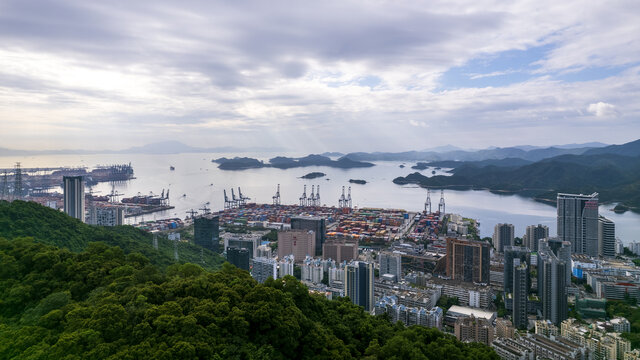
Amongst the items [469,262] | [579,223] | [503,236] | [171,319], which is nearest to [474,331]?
[469,262]

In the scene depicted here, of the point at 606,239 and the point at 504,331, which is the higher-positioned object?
the point at 606,239

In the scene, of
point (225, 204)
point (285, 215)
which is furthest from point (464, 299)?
point (225, 204)

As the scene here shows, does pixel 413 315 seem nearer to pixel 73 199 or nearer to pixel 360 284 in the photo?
pixel 360 284

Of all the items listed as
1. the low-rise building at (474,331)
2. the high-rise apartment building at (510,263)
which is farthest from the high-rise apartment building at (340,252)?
the low-rise building at (474,331)

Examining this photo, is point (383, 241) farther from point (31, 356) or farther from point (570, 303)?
point (31, 356)

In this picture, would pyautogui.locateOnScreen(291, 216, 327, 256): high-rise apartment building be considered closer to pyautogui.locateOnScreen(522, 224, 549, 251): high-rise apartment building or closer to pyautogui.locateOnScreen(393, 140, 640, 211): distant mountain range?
pyautogui.locateOnScreen(522, 224, 549, 251): high-rise apartment building

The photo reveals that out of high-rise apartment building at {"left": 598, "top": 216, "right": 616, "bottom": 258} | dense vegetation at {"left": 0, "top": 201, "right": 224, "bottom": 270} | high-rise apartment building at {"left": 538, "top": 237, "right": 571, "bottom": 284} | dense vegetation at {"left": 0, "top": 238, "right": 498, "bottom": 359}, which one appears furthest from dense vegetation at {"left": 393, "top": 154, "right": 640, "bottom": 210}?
dense vegetation at {"left": 0, "top": 201, "right": 224, "bottom": 270}

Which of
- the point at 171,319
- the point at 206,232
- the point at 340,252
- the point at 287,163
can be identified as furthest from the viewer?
the point at 287,163

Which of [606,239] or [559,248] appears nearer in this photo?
[559,248]
